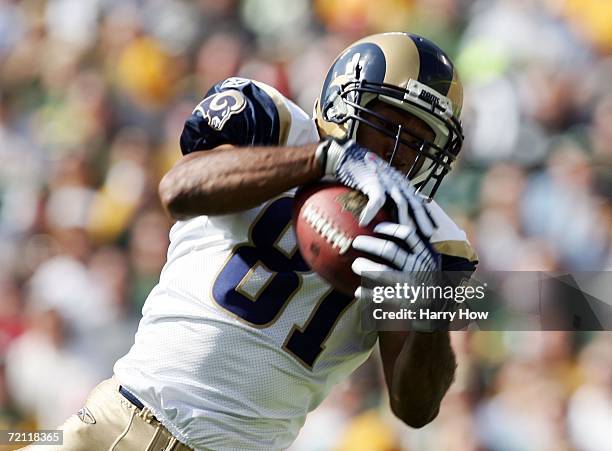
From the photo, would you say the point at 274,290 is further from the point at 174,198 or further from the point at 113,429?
the point at 113,429

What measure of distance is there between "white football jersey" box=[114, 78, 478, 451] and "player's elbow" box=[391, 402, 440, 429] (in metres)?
0.20

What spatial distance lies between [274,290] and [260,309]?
2.4 inches

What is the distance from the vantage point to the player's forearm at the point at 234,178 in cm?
213

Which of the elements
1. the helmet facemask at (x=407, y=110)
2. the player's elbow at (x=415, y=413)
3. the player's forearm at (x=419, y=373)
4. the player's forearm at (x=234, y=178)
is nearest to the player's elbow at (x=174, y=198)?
the player's forearm at (x=234, y=178)

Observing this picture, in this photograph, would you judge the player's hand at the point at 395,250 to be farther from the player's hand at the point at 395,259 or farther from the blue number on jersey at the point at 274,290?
the blue number on jersey at the point at 274,290

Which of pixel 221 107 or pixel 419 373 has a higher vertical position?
pixel 221 107

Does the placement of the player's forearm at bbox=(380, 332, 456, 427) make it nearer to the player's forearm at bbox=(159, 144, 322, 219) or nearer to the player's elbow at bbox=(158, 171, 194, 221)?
the player's forearm at bbox=(159, 144, 322, 219)

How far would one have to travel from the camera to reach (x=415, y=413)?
8.43ft

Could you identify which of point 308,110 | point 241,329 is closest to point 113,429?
point 241,329

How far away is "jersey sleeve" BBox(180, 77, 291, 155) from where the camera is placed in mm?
2410

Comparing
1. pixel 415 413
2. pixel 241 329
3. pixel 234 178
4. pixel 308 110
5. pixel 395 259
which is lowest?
pixel 308 110

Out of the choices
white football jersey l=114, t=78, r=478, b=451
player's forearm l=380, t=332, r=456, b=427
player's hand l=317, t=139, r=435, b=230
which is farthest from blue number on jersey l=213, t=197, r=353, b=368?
player's hand l=317, t=139, r=435, b=230

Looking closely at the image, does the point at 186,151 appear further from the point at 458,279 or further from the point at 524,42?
the point at 524,42

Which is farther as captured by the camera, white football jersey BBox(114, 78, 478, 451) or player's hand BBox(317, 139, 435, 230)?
white football jersey BBox(114, 78, 478, 451)
